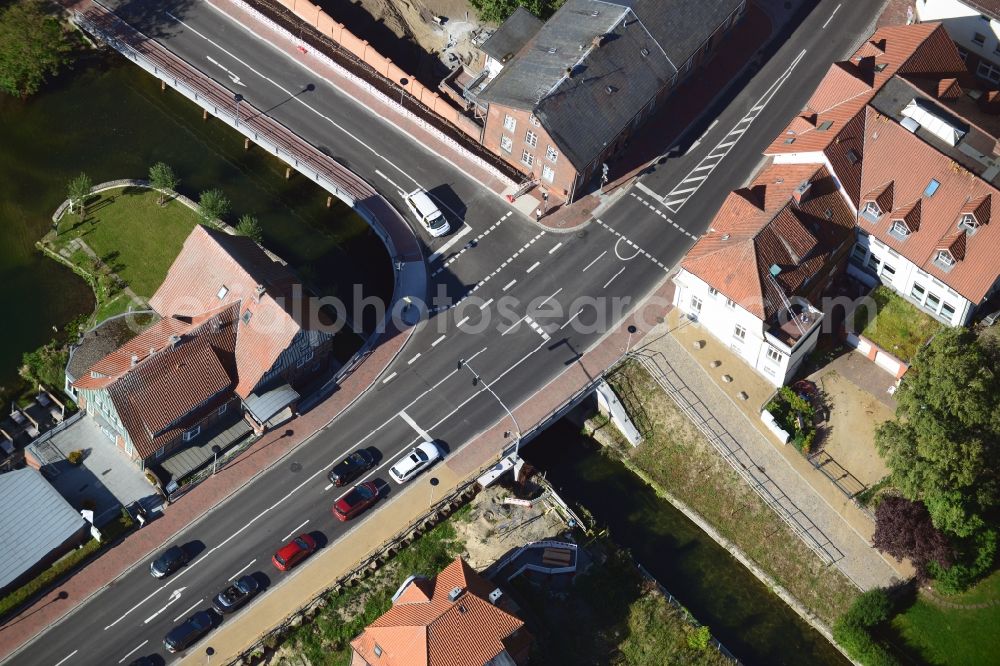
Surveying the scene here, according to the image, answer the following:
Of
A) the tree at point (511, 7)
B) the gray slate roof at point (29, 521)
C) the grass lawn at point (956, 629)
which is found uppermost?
the tree at point (511, 7)

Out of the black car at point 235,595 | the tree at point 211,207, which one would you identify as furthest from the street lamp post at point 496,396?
the tree at point 211,207

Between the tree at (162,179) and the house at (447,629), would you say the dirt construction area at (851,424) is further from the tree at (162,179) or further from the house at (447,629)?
the tree at (162,179)

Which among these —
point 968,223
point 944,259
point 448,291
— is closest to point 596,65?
point 448,291

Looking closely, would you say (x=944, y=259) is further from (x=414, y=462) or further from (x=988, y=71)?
(x=414, y=462)

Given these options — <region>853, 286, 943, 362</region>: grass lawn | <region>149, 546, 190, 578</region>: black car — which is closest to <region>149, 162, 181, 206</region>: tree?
<region>149, 546, 190, 578</region>: black car

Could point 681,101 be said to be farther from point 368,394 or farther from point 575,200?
point 368,394

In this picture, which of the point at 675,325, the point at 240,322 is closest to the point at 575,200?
the point at 675,325
